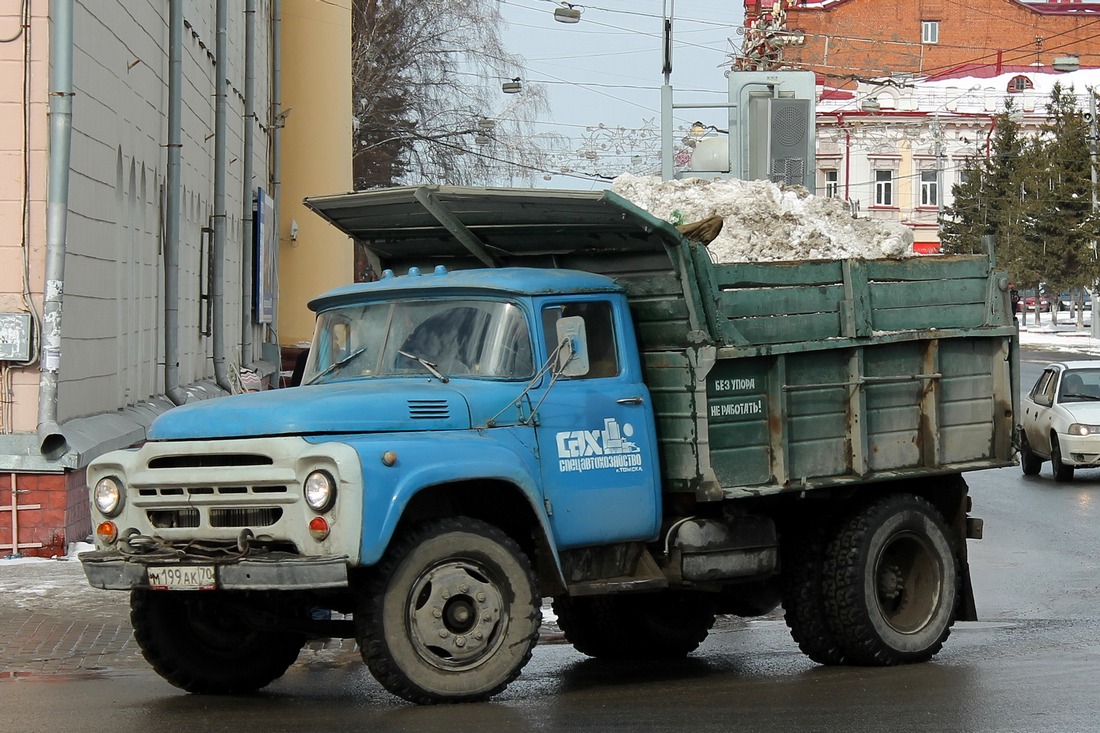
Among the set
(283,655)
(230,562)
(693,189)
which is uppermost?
(693,189)

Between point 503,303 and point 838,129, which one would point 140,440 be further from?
point 838,129

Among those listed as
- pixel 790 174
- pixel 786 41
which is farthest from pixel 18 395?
pixel 786 41

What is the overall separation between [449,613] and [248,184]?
20055 mm

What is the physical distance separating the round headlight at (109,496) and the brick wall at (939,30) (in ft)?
274

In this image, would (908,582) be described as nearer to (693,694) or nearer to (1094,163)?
(693,694)

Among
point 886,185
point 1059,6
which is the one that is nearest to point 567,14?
point 886,185

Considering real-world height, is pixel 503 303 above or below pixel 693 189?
below

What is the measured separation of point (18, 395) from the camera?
13.2 metres

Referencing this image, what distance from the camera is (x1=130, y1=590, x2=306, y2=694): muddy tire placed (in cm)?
828

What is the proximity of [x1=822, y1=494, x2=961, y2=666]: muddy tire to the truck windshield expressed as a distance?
88.6 inches

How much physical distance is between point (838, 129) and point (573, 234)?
71440 millimetres

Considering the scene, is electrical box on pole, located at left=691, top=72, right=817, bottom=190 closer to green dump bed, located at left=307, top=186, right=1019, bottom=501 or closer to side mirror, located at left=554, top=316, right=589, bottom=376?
green dump bed, located at left=307, top=186, right=1019, bottom=501

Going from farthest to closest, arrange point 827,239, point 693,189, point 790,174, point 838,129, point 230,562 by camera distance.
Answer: point 838,129 < point 790,174 < point 693,189 < point 827,239 < point 230,562

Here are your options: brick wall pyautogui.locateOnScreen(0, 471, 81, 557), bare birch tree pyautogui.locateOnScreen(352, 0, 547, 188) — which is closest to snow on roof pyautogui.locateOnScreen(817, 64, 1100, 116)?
bare birch tree pyautogui.locateOnScreen(352, 0, 547, 188)
